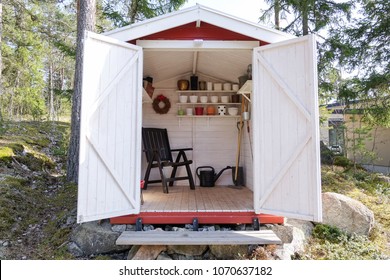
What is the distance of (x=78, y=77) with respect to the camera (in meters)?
4.84

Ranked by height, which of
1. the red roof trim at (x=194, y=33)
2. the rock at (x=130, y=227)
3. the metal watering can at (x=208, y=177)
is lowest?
the rock at (x=130, y=227)

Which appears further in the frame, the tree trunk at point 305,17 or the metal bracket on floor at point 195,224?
the tree trunk at point 305,17

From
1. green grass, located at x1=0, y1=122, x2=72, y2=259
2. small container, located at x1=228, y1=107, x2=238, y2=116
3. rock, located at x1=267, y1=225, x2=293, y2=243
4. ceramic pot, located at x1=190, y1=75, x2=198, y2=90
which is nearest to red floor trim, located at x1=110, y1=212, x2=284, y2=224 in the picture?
rock, located at x1=267, y1=225, x2=293, y2=243

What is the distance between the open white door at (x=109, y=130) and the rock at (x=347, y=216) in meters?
2.47

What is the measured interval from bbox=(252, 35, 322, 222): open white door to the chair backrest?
1957mm

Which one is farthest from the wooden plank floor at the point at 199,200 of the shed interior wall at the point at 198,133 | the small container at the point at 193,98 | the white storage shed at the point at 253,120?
the small container at the point at 193,98

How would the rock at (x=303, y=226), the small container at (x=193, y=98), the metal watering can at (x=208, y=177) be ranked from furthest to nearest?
the small container at (x=193, y=98), the metal watering can at (x=208, y=177), the rock at (x=303, y=226)

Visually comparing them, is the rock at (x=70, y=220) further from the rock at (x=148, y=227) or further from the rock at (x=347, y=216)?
the rock at (x=347, y=216)

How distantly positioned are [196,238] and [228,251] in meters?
0.43

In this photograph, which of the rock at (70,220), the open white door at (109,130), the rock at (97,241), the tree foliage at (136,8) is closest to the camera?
the open white door at (109,130)

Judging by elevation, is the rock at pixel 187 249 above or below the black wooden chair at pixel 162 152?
below

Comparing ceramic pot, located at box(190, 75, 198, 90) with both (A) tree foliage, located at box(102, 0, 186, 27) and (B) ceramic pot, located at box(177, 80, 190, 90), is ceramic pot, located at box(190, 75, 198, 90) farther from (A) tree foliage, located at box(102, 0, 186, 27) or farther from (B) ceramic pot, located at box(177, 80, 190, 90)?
(A) tree foliage, located at box(102, 0, 186, 27)

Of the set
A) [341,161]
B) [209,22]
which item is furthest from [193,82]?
[341,161]

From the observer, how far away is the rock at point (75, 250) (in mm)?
A: 2898
